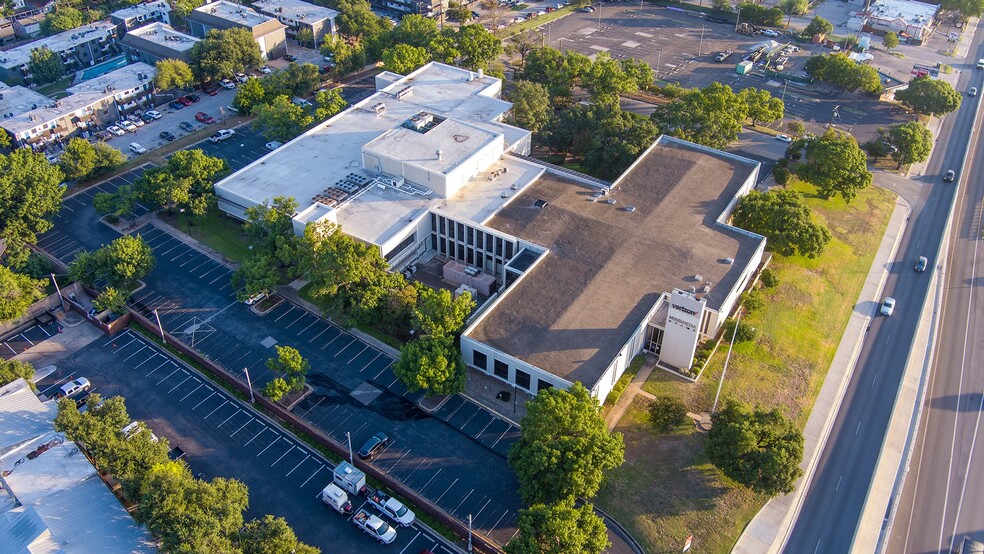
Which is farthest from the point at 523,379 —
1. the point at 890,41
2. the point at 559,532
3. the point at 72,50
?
the point at 890,41

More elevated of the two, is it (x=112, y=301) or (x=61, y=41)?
(x=61, y=41)

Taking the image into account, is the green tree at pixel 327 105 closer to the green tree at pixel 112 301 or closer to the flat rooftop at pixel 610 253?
the flat rooftop at pixel 610 253

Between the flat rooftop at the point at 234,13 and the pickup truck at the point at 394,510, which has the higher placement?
the flat rooftop at the point at 234,13

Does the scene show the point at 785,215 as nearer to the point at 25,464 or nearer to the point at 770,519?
the point at 770,519

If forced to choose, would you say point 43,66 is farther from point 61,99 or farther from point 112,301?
point 112,301

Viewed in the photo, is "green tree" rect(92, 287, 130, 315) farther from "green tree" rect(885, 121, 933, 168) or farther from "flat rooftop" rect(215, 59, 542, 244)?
"green tree" rect(885, 121, 933, 168)

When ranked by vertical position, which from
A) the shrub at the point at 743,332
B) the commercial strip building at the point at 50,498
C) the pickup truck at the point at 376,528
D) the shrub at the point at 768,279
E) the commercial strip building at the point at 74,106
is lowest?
the pickup truck at the point at 376,528

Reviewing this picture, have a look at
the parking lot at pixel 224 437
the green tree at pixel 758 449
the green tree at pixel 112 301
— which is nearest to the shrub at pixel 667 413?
the green tree at pixel 758 449
